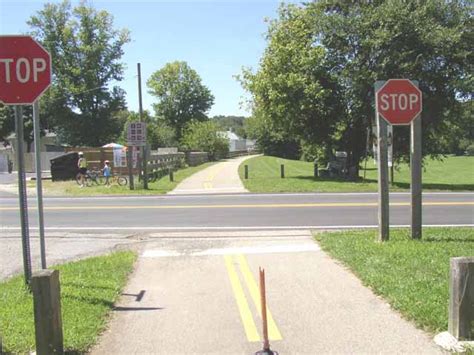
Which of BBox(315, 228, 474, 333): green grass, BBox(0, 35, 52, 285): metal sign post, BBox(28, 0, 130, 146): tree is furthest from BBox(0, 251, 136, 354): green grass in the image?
BBox(28, 0, 130, 146): tree

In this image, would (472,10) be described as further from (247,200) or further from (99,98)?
(99,98)

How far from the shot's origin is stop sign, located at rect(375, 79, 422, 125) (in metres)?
9.62

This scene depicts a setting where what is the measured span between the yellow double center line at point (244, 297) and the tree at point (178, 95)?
98.6 metres

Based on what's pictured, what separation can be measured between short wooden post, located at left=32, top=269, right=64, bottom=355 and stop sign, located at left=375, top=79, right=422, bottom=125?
→ 670 centimetres

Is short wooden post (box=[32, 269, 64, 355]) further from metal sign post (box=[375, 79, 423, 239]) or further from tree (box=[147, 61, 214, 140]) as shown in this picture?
tree (box=[147, 61, 214, 140])

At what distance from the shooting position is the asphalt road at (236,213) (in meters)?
14.2

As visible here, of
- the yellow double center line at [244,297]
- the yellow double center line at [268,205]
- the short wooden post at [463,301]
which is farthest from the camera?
the yellow double center line at [268,205]

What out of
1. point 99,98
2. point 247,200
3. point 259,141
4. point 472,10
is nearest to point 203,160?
point 99,98

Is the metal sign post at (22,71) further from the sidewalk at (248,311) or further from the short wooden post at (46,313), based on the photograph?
the sidewalk at (248,311)

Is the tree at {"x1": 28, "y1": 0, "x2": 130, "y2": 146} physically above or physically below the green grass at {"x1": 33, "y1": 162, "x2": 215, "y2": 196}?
above

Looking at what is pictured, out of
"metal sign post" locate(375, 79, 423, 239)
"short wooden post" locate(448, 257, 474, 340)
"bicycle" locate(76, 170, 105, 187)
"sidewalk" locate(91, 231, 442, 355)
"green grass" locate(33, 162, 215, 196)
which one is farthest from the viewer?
"bicycle" locate(76, 170, 105, 187)

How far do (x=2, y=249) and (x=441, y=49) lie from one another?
23.1 m

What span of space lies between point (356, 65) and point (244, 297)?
77.0 feet

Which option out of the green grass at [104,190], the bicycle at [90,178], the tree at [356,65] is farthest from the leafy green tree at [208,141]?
the green grass at [104,190]
